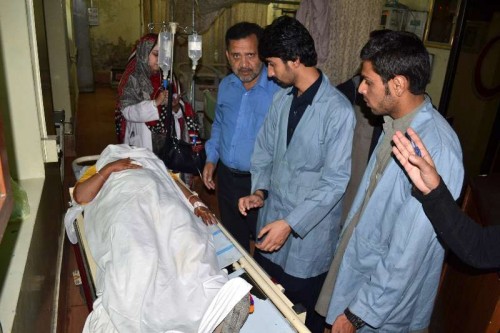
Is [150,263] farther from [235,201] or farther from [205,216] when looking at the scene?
[235,201]

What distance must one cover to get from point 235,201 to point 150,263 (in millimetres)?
1153

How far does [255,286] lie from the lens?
5.86 feet

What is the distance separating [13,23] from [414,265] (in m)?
2.20

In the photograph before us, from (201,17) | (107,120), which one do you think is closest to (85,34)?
(107,120)

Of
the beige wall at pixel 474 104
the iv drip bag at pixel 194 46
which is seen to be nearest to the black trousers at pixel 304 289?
the iv drip bag at pixel 194 46

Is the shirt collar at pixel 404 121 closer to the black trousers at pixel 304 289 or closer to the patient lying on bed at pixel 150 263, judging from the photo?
the patient lying on bed at pixel 150 263

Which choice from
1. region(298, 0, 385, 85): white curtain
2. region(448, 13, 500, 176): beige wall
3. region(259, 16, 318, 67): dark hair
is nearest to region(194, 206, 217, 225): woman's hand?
region(259, 16, 318, 67): dark hair

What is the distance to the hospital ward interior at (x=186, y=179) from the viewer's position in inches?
61.7

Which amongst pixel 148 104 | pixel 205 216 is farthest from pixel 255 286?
pixel 148 104

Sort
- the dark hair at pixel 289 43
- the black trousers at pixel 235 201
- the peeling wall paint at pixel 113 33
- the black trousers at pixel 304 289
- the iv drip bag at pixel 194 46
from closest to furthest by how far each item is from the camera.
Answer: the dark hair at pixel 289 43 < the black trousers at pixel 304 289 < the black trousers at pixel 235 201 < the iv drip bag at pixel 194 46 < the peeling wall paint at pixel 113 33

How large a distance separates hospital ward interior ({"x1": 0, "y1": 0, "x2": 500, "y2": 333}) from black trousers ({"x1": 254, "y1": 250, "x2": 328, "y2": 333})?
0.33 m

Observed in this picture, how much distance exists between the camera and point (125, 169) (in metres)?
2.25

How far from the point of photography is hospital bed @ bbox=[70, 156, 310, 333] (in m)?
1.58

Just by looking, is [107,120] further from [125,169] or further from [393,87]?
[393,87]
